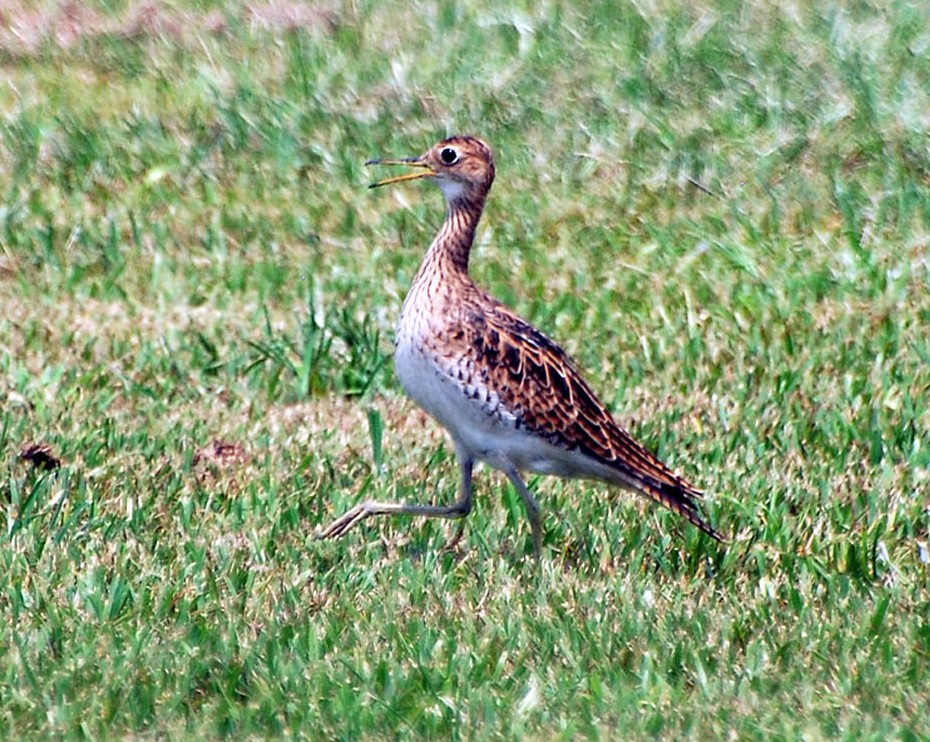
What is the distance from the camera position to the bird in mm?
6121

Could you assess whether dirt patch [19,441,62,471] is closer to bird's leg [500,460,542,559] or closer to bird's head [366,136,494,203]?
bird's head [366,136,494,203]

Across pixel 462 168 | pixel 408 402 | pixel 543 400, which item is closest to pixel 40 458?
pixel 408 402

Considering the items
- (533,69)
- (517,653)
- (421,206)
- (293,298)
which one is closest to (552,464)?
(517,653)

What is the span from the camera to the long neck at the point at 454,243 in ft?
21.1

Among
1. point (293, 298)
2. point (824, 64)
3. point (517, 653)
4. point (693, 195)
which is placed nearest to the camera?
point (517, 653)

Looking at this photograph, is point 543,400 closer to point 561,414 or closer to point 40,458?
point 561,414

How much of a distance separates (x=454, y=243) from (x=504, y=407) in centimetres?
66

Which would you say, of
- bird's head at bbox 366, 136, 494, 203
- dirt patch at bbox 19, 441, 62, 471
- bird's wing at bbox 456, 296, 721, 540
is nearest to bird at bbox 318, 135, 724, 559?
bird's wing at bbox 456, 296, 721, 540

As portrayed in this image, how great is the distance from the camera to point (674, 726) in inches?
189

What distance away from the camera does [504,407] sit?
614 centimetres

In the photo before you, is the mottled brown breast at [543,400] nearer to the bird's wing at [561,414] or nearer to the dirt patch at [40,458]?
the bird's wing at [561,414]

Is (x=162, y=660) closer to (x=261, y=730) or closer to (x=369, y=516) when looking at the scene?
(x=261, y=730)

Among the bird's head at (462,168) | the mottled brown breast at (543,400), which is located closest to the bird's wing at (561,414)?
the mottled brown breast at (543,400)

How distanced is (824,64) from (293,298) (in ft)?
11.4
